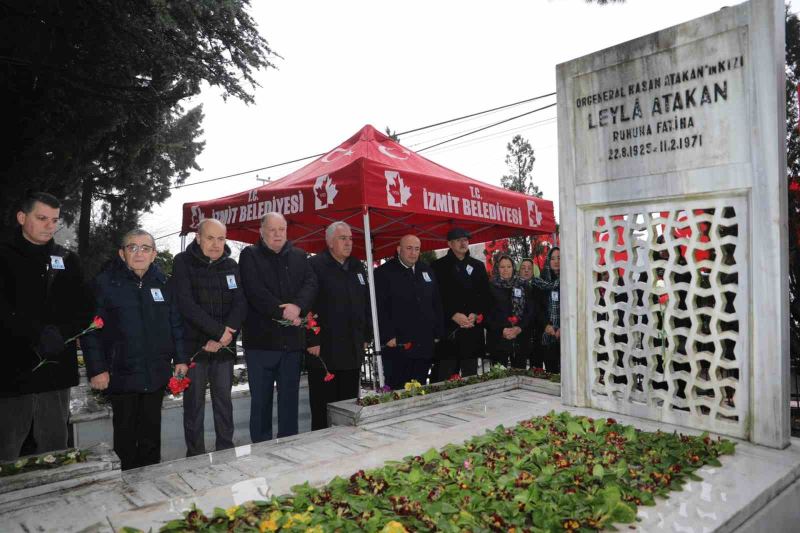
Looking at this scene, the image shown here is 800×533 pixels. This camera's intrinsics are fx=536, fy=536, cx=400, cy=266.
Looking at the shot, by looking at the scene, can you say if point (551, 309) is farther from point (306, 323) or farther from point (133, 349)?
point (133, 349)

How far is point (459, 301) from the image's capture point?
5.88 meters

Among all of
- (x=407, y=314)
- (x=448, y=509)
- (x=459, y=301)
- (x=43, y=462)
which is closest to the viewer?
(x=448, y=509)

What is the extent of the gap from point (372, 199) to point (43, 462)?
10.1ft

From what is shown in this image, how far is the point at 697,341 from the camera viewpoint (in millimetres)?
3955

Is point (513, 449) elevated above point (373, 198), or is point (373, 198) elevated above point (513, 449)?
point (373, 198)

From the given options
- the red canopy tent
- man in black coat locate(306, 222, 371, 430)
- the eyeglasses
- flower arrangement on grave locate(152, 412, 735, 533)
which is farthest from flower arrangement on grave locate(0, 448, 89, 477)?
the red canopy tent

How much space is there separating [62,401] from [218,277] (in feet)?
4.27

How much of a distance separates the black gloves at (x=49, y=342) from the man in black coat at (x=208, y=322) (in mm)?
807

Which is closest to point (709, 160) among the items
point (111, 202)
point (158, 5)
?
point (158, 5)

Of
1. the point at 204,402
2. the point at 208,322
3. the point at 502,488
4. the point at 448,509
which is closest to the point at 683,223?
the point at 502,488

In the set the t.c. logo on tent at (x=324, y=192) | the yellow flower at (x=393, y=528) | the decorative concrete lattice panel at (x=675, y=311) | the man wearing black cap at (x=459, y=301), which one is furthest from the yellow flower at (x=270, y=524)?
the man wearing black cap at (x=459, y=301)

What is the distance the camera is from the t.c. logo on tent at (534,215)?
6.75m

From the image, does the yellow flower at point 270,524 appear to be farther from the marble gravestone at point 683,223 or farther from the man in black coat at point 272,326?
the marble gravestone at point 683,223

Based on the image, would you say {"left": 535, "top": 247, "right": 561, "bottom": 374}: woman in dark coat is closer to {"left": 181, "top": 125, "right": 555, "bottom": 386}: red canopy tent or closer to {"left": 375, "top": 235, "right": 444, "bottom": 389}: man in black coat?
{"left": 181, "top": 125, "right": 555, "bottom": 386}: red canopy tent
